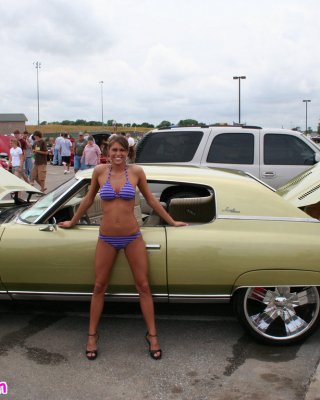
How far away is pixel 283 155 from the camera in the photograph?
24.5 ft

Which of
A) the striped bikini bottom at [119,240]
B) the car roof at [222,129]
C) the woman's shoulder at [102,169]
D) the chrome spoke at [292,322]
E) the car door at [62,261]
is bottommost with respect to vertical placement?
the chrome spoke at [292,322]

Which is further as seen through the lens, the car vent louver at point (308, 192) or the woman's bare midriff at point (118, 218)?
the car vent louver at point (308, 192)

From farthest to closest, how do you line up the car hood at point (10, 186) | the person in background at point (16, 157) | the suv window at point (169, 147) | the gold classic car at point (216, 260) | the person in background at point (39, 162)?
the person in background at point (16, 157)
the person in background at point (39, 162)
the suv window at point (169, 147)
the car hood at point (10, 186)
the gold classic car at point (216, 260)

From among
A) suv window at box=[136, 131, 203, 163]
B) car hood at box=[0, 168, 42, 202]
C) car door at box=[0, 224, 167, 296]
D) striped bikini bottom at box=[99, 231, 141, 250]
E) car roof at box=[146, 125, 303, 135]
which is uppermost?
car roof at box=[146, 125, 303, 135]

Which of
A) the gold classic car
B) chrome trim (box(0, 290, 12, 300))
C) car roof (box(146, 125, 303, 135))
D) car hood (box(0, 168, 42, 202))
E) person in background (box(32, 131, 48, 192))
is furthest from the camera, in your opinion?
person in background (box(32, 131, 48, 192))

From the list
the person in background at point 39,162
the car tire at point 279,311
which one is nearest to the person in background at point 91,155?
the person in background at point 39,162

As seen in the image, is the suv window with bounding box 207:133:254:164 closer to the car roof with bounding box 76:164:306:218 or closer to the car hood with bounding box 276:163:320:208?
the car hood with bounding box 276:163:320:208

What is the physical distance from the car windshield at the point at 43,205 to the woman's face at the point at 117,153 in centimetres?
58

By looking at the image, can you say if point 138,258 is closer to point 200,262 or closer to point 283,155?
point 200,262

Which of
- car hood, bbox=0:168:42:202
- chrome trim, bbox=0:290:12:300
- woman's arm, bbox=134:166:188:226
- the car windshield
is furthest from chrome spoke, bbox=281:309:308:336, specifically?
car hood, bbox=0:168:42:202

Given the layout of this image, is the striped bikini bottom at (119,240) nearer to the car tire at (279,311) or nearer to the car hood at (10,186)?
the car tire at (279,311)

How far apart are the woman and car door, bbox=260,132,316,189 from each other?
426 centimetres

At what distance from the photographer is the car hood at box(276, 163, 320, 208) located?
439cm

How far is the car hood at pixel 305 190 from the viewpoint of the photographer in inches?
173
